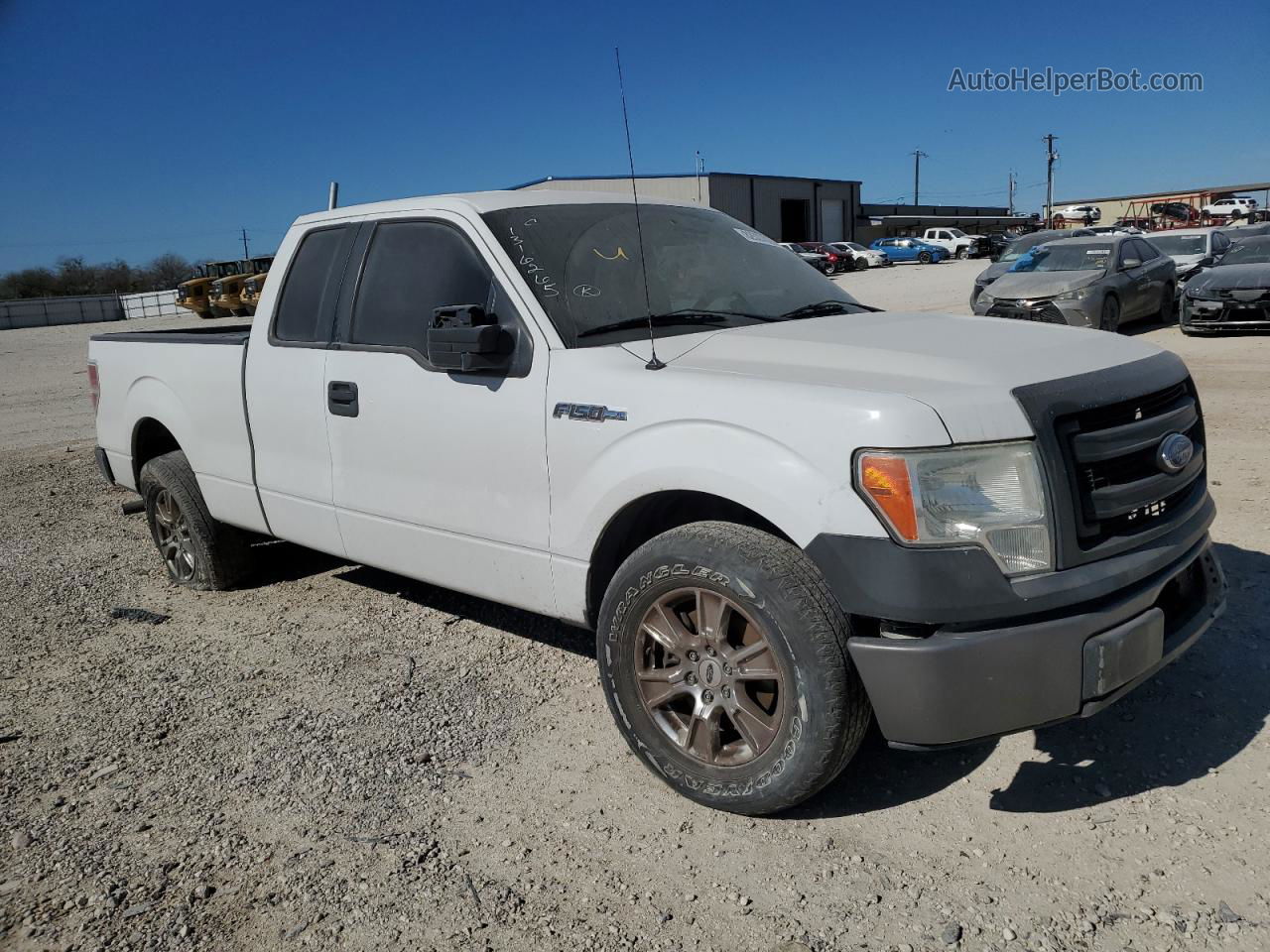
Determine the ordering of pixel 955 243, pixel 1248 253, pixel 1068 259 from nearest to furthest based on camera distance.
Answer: pixel 1068 259
pixel 1248 253
pixel 955 243

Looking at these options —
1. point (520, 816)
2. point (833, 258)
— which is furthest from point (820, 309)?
point (833, 258)

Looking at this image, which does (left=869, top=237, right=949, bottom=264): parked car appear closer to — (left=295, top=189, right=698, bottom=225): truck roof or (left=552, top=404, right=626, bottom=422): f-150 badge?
(left=295, top=189, right=698, bottom=225): truck roof

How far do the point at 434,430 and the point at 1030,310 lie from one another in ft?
38.3

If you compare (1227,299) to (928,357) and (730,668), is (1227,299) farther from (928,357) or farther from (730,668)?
(730,668)

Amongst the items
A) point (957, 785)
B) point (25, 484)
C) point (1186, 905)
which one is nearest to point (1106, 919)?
point (1186, 905)

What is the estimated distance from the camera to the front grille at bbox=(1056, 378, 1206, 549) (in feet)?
9.02

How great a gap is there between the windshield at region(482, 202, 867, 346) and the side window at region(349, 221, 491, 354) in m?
0.20

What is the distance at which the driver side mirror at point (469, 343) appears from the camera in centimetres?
348

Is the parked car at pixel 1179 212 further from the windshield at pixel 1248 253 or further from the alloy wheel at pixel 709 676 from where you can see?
the alloy wheel at pixel 709 676

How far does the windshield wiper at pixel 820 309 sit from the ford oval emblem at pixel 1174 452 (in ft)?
4.59

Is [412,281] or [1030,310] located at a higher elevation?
[412,281]

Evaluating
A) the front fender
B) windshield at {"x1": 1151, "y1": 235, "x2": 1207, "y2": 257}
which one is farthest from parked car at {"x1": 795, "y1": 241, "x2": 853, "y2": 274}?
the front fender

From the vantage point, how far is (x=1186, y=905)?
261 cm

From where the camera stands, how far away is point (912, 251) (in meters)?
52.8
